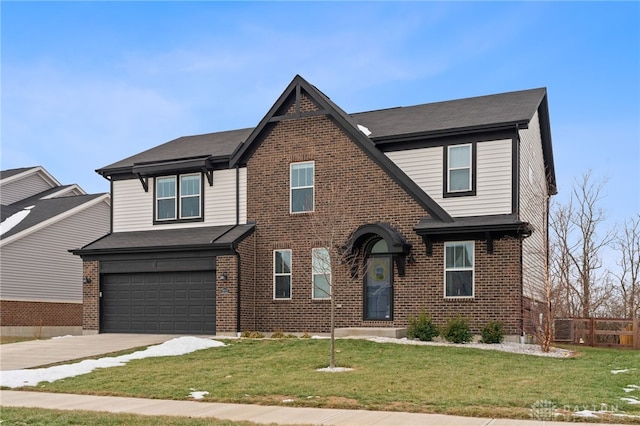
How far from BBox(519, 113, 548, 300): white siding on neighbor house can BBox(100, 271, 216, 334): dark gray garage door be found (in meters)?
10.5

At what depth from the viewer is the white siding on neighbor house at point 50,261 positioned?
3294 centimetres

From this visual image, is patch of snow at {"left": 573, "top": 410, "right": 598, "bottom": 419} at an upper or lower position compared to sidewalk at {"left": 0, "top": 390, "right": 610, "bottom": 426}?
upper


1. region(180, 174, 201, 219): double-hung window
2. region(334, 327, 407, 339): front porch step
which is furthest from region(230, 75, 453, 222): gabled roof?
region(334, 327, 407, 339): front porch step

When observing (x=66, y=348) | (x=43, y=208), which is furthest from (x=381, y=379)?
(x=43, y=208)

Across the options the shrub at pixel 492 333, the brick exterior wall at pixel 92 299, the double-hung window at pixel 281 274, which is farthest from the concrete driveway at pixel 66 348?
the shrub at pixel 492 333

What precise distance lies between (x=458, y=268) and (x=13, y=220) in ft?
77.8

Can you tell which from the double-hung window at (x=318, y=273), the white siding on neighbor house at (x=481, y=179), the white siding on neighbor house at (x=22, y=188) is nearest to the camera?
the white siding on neighbor house at (x=481, y=179)

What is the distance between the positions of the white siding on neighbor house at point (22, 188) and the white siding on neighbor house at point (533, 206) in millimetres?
29364

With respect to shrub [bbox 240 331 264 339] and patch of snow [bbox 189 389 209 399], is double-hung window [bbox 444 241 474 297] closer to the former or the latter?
shrub [bbox 240 331 264 339]

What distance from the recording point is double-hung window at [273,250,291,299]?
24.8 m

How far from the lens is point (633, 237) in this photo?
3619 cm

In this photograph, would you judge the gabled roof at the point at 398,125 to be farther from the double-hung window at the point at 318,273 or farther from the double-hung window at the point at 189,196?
the double-hung window at the point at 318,273

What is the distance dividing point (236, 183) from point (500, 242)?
31.9 feet

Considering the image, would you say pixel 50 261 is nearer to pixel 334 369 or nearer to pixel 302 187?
pixel 302 187
